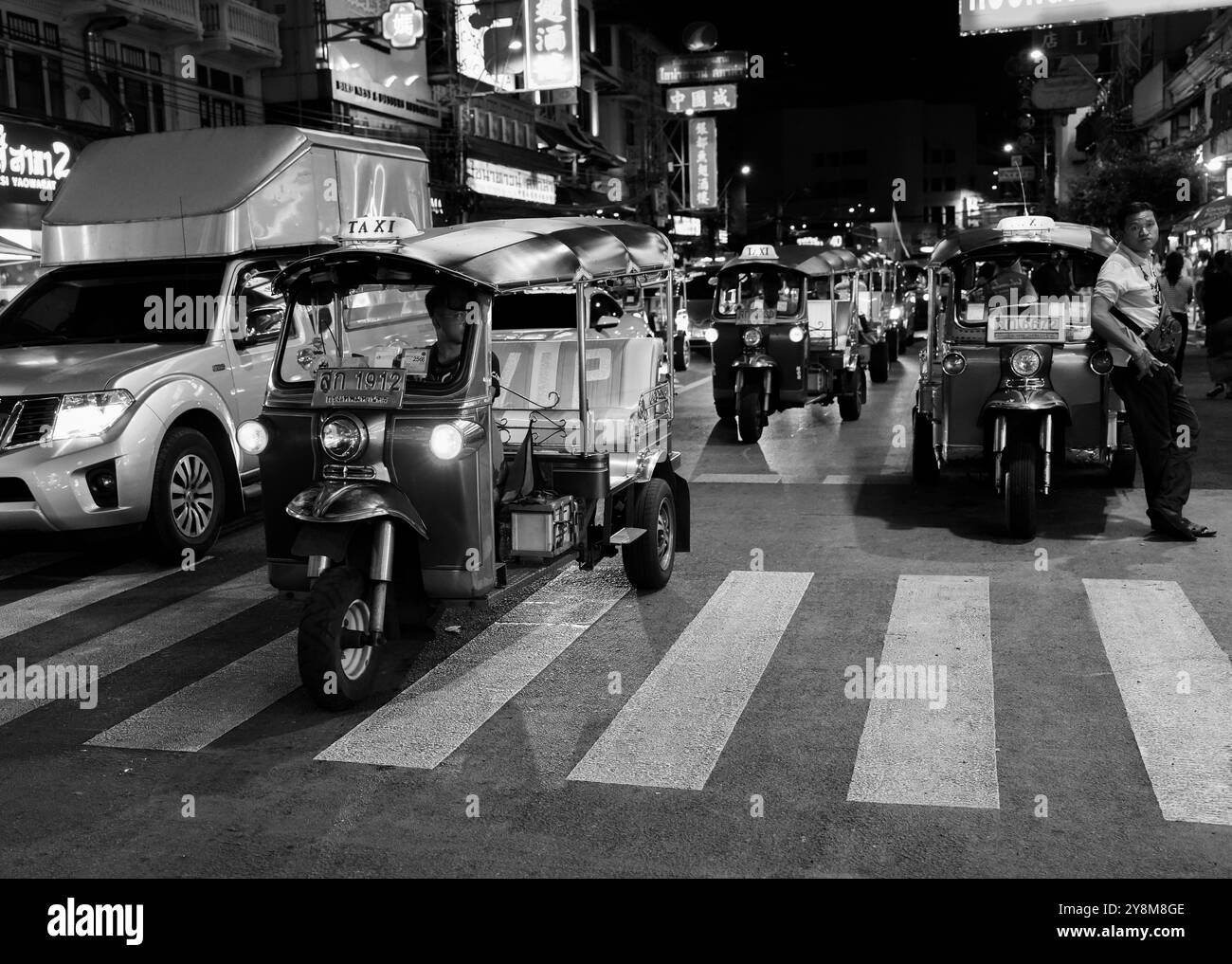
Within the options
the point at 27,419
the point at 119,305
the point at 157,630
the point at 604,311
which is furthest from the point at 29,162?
the point at 157,630

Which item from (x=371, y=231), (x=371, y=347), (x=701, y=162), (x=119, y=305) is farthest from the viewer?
(x=701, y=162)

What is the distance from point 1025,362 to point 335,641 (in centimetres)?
598

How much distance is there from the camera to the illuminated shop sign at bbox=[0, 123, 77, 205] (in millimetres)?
18969

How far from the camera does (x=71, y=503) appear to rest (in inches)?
338

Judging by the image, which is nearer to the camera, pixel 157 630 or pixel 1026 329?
pixel 157 630

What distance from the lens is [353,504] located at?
5.98 meters

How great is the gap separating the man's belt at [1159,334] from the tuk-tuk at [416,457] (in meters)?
3.75

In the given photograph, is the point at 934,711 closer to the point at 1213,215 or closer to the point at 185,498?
the point at 185,498

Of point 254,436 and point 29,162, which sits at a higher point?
point 29,162

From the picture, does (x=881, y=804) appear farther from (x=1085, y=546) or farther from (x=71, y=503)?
(x=71, y=503)

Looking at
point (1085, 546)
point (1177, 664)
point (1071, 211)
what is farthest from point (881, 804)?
point (1071, 211)

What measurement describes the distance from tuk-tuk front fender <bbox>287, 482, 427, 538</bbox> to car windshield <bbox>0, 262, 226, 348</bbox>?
4.19 metres

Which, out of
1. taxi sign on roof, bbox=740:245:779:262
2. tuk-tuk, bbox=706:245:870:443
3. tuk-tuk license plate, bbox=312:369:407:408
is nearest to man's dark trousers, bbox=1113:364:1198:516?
tuk-tuk license plate, bbox=312:369:407:408

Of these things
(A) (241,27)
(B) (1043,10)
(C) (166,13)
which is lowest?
(B) (1043,10)
